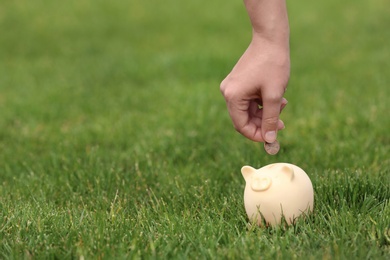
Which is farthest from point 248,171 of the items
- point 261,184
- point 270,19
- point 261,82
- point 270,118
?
point 270,19

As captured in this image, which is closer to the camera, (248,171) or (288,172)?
(288,172)

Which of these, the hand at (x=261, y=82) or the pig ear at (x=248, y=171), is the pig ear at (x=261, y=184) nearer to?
the pig ear at (x=248, y=171)

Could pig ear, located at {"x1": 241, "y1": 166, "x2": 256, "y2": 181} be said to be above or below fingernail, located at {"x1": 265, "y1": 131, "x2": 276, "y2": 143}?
below

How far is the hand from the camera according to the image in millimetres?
2443

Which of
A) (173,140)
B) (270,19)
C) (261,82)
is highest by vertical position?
(270,19)

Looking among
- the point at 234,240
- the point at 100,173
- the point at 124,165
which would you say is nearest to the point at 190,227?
the point at 234,240

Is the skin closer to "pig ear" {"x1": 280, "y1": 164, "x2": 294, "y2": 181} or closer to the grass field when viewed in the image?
"pig ear" {"x1": 280, "y1": 164, "x2": 294, "y2": 181}

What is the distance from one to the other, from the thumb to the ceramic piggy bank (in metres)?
0.18

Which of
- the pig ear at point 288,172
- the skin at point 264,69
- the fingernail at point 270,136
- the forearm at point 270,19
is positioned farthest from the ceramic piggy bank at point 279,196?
the forearm at point 270,19

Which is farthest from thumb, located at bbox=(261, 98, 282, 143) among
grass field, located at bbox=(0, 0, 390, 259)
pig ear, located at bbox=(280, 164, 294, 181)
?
grass field, located at bbox=(0, 0, 390, 259)

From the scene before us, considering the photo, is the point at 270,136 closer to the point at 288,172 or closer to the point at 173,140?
the point at 288,172

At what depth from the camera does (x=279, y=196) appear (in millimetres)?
2658

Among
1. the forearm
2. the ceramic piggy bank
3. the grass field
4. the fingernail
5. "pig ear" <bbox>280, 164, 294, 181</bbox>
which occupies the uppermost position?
the forearm

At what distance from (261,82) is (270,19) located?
26 cm
